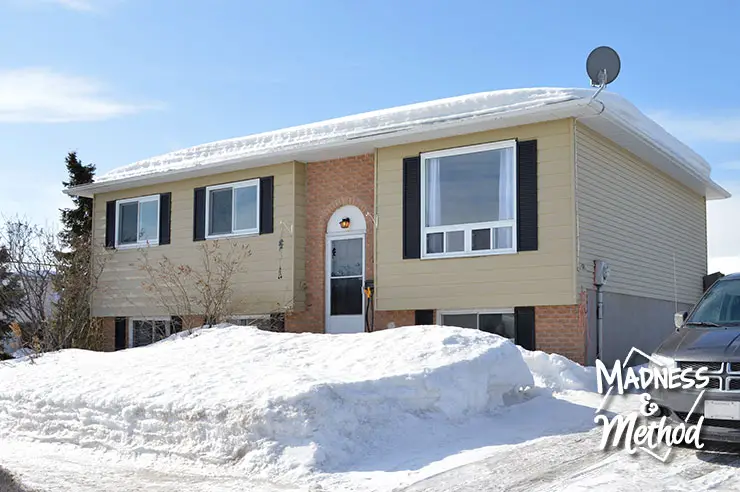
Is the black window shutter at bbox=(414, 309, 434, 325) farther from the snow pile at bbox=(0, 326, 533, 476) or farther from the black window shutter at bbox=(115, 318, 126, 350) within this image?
the black window shutter at bbox=(115, 318, 126, 350)

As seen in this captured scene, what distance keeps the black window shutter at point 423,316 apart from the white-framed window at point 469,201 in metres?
1.00

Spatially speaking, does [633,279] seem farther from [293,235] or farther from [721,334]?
[721,334]

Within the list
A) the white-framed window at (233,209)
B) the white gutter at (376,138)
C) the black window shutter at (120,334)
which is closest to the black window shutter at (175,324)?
the black window shutter at (120,334)

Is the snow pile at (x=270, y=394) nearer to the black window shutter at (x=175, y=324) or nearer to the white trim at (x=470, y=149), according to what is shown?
the white trim at (x=470, y=149)

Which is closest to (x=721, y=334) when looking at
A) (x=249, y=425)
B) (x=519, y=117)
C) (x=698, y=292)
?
(x=249, y=425)

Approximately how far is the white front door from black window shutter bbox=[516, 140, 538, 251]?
140 inches

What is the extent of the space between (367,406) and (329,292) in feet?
26.0

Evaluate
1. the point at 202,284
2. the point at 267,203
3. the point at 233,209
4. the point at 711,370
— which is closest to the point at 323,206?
the point at 267,203

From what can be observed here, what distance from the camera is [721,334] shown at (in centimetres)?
731

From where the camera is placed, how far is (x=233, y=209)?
1719cm

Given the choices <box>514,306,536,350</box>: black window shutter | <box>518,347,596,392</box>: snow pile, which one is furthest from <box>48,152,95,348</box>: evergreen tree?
<box>518,347,596,392</box>: snow pile

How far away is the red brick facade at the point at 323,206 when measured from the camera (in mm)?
15523

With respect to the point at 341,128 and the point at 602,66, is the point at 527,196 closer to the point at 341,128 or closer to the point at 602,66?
the point at 602,66

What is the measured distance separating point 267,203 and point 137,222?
4.15 metres
